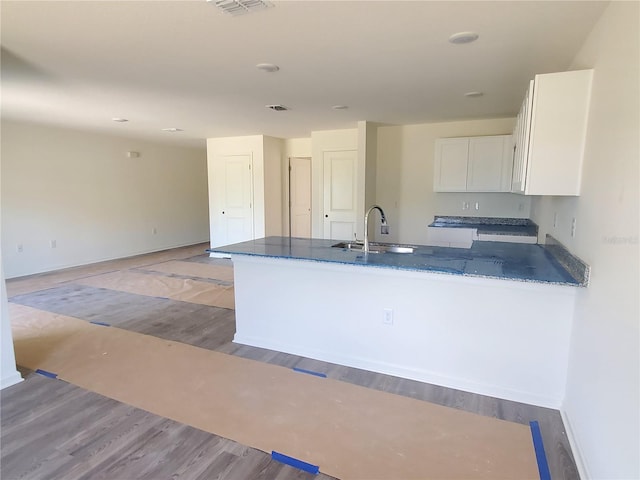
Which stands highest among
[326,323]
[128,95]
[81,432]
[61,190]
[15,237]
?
[128,95]

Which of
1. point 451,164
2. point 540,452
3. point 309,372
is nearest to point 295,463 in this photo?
point 309,372

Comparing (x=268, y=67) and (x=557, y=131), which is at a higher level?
(x=268, y=67)

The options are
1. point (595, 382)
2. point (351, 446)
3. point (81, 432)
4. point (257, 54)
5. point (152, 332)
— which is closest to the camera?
point (595, 382)

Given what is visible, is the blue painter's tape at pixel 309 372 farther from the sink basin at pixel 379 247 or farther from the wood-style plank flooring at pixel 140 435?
the sink basin at pixel 379 247

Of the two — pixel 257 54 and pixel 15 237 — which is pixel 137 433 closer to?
pixel 257 54

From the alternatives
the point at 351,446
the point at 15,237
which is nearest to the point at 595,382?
the point at 351,446

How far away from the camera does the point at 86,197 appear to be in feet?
20.9

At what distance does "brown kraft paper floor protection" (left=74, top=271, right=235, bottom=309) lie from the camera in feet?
14.9

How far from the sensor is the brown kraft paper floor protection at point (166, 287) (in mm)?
4527

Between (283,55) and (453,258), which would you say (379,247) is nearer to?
(453,258)

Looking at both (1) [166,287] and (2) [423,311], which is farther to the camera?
(1) [166,287]

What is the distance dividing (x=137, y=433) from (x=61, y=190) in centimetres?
546

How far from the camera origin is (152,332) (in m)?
3.51

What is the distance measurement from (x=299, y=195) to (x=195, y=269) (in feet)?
8.23
